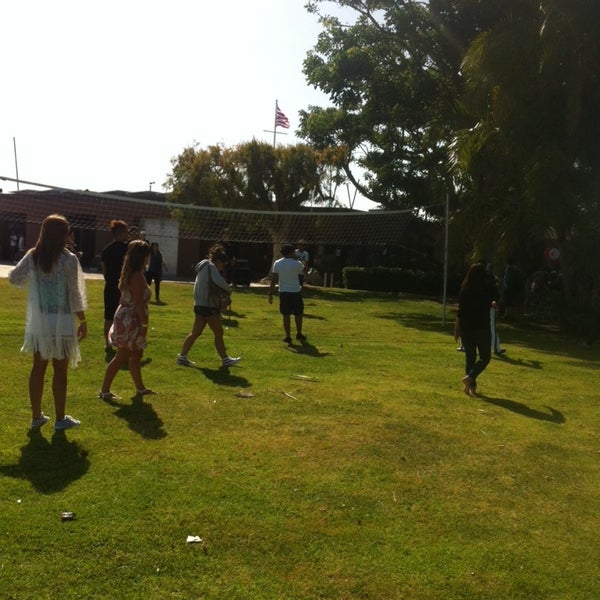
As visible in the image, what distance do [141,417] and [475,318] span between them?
4.29m

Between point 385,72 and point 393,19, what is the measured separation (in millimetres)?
2658

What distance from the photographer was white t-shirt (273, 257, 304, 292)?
37.6 feet

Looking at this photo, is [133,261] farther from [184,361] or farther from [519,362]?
[519,362]

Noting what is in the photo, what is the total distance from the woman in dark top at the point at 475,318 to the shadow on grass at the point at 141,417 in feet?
12.9

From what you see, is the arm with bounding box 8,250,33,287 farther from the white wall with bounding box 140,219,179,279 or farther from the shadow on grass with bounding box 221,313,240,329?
the white wall with bounding box 140,219,179,279

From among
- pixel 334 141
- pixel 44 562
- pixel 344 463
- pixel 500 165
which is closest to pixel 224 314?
pixel 500 165

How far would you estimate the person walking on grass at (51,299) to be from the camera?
5.46 metres

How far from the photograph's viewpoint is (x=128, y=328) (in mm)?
6730

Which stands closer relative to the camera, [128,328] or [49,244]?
[49,244]

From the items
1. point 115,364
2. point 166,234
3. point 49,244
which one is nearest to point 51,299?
point 49,244

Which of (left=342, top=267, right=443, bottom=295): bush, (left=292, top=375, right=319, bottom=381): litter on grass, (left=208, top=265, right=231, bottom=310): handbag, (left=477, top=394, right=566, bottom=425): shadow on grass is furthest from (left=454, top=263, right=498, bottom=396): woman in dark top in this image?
(left=342, top=267, right=443, bottom=295): bush

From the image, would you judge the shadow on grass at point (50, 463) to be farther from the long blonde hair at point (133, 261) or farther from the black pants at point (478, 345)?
the black pants at point (478, 345)

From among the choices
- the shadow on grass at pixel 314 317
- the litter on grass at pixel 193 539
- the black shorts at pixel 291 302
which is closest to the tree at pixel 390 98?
the shadow on grass at pixel 314 317

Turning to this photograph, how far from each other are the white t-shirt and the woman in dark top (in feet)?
11.7
